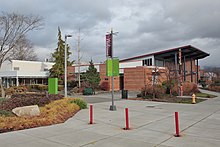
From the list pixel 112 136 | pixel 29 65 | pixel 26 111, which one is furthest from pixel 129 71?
pixel 112 136

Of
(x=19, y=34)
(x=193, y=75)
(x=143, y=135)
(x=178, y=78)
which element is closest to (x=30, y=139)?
(x=143, y=135)

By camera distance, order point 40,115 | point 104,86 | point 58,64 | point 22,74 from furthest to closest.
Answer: point 58,64
point 22,74
point 104,86
point 40,115

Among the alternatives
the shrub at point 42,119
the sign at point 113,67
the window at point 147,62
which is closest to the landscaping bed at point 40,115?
the shrub at point 42,119

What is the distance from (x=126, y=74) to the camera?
42281 mm

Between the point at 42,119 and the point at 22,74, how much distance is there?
40.2 meters

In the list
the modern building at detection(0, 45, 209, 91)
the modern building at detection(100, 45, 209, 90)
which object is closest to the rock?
the modern building at detection(100, 45, 209, 90)

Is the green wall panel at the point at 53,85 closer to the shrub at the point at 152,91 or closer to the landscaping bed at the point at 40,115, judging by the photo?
the landscaping bed at the point at 40,115

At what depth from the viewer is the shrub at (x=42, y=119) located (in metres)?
9.64

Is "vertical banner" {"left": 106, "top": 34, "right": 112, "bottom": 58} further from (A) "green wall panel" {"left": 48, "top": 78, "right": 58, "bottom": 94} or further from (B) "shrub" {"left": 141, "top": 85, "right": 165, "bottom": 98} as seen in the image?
(B) "shrub" {"left": 141, "top": 85, "right": 165, "bottom": 98}

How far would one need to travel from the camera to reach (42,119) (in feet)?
35.4

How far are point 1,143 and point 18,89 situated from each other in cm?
2942

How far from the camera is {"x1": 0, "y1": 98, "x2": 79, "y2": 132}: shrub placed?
9641 millimetres

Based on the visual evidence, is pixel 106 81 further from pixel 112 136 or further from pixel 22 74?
pixel 112 136

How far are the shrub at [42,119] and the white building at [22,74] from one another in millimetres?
36840
